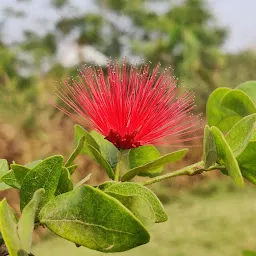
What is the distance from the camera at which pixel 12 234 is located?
0.88ft

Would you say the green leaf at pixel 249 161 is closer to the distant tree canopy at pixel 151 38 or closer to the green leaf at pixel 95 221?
the green leaf at pixel 95 221

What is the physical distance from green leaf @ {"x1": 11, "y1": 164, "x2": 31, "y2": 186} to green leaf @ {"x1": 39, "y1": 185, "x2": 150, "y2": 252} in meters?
0.04

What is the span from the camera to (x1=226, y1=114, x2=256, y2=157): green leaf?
1.14 feet

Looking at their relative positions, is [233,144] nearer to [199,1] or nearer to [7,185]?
[7,185]

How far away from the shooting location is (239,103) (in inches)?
17.3

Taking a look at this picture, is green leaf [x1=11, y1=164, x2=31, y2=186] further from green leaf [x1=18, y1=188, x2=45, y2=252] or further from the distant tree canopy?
the distant tree canopy

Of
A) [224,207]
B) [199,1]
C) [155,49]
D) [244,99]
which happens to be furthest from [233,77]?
[244,99]

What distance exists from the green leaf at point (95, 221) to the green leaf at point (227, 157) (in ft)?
0.30

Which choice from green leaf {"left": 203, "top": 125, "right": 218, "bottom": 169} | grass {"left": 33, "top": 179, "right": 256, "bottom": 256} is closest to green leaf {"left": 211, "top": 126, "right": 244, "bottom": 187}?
green leaf {"left": 203, "top": 125, "right": 218, "bottom": 169}

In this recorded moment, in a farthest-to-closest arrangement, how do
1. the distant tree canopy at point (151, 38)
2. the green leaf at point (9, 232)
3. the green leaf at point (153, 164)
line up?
the distant tree canopy at point (151, 38)
the green leaf at point (153, 164)
the green leaf at point (9, 232)

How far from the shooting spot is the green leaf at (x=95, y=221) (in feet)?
0.90

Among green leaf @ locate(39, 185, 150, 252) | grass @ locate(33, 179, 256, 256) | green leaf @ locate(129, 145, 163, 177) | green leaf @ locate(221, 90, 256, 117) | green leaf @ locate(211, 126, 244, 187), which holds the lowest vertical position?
grass @ locate(33, 179, 256, 256)

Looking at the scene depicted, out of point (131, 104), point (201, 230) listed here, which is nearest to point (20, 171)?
point (131, 104)

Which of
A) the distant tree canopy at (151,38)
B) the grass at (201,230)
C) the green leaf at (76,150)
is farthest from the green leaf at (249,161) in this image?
the distant tree canopy at (151,38)
